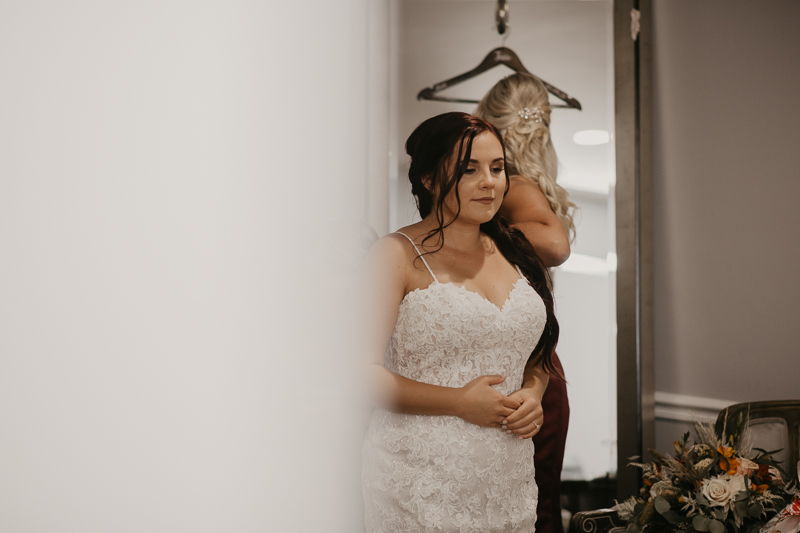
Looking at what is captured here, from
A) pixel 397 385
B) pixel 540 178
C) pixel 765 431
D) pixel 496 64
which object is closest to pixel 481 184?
pixel 397 385

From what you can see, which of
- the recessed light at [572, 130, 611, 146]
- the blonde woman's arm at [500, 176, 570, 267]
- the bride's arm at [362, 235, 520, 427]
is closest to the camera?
the bride's arm at [362, 235, 520, 427]

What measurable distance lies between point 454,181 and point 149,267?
76 cm

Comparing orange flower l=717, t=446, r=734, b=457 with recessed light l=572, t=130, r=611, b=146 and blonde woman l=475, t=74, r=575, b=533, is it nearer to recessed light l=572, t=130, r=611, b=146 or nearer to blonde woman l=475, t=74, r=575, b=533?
blonde woman l=475, t=74, r=575, b=533

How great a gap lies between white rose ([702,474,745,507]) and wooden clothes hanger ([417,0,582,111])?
1.19 meters

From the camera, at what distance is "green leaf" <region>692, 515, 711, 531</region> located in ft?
4.18

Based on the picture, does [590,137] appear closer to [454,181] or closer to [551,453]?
[454,181]

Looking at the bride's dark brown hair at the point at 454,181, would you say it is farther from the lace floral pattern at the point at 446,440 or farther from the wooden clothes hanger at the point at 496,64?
the wooden clothes hanger at the point at 496,64

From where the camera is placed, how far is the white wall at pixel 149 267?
0.48m

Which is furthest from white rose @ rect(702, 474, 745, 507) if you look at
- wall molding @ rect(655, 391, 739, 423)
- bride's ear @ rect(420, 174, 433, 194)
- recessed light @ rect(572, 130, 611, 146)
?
recessed light @ rect(572, 130, 611, 146)

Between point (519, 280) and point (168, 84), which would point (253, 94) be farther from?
point (519, 280)

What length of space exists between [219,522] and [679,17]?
89.4 inches

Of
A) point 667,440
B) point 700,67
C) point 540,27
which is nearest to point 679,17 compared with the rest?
point 700,67

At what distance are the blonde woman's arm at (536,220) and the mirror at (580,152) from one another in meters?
0.34

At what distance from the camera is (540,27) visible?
1.81 metres
